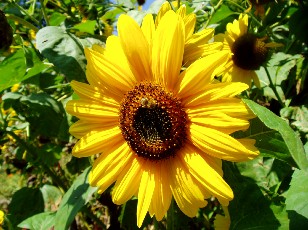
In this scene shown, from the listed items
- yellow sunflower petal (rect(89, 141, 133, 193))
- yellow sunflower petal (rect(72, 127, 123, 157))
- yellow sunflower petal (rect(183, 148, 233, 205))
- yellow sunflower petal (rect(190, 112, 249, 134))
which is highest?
yellow sunflower petal (rect(190, 112, 249, 134))

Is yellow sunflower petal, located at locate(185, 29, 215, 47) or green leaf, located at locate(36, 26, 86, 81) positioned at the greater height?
yellow sunflower petal, located at locate(185, 29, 215, 47)

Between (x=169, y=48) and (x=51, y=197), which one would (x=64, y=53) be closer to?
(x=169, y=48)

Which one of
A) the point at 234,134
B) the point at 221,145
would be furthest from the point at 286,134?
the point at 234,134

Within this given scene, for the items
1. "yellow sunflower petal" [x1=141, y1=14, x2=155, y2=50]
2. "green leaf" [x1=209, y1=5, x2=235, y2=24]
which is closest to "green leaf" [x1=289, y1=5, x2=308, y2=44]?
"green leaf" [x1=209, y1=5, x2=235, y2=24]

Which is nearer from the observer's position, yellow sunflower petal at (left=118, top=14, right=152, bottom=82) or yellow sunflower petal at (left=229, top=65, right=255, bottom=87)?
yellow sunflower petal at (left=118, top=14, right=152, bottom=82)

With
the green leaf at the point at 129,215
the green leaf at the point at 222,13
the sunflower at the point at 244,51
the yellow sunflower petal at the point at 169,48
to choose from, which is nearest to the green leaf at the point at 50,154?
the green leaf at the point at 129,215

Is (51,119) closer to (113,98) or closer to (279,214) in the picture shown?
(113,98)

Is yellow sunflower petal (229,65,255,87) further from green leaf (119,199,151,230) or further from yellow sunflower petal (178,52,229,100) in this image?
yellow sunflower petal (178,52,229,100)
